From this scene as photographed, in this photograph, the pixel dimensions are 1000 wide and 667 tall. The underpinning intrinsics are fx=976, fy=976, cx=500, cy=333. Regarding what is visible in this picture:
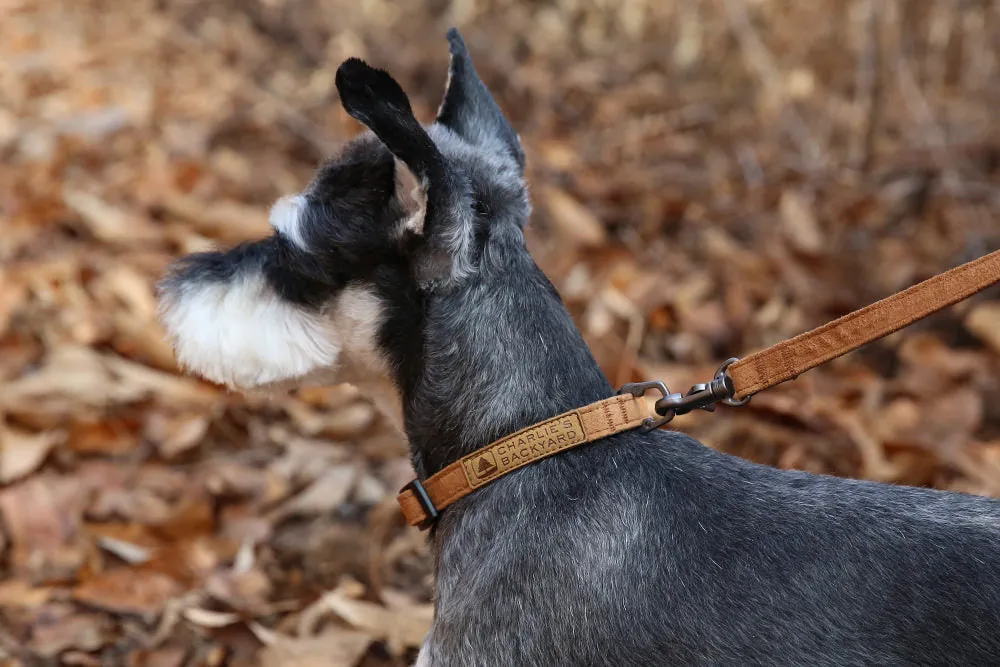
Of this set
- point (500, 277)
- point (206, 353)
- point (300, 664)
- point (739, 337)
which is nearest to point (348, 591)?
point (300, 664)

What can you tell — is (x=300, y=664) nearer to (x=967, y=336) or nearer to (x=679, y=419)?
(x=679, y=419)

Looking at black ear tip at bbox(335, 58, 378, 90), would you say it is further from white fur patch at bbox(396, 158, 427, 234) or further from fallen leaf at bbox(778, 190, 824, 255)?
fallen leaf at bbox(778, 190, 824, 255)

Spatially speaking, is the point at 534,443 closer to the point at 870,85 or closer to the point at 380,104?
the point at 380,104

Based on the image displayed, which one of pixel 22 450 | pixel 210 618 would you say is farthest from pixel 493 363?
pixel 22 450

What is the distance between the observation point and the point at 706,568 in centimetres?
204

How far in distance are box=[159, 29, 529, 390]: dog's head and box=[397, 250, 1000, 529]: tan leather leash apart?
1.23 ft

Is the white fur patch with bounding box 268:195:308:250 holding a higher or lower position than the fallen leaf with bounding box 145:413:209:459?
lower

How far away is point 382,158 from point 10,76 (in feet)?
22.3

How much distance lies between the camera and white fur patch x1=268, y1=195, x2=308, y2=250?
234 centimetres

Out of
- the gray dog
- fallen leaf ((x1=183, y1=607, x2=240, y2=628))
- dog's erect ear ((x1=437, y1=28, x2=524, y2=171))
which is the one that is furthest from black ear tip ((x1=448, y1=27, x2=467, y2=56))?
fallen leaf ((x1=183, y1=607, x2=240, y2=628))

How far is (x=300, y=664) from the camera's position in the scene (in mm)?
3010

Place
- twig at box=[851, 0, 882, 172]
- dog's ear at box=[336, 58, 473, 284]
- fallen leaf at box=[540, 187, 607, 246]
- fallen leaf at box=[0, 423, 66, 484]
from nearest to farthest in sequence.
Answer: dog's ear at box=[336, 58, 473, 284]
fallen leaf at box=[0, 423, 66, 484]
fallen leaf at box=[540, 187, 607, 246]
twig at box=[851, 0, 882, 172]

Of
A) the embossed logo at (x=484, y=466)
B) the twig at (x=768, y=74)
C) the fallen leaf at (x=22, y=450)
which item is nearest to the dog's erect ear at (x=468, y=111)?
the embossed logo at (x=484, y=466)

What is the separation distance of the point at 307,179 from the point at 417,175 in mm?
3915
